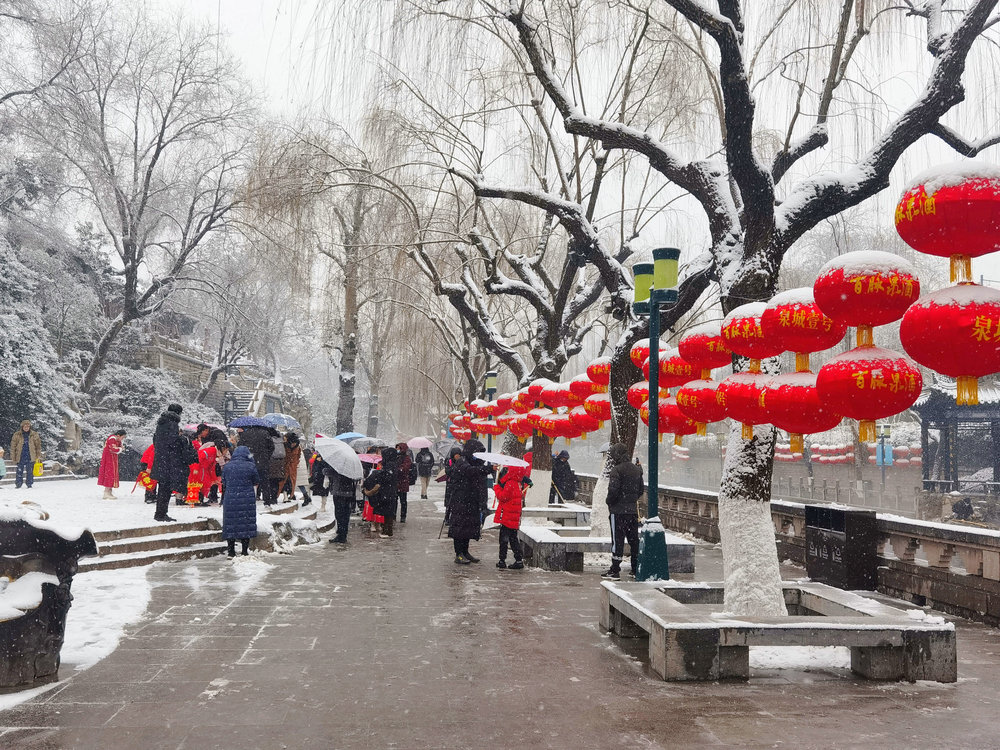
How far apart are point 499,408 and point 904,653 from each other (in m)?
16.0

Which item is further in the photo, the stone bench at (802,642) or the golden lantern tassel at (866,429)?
the stone bench at (802,642)

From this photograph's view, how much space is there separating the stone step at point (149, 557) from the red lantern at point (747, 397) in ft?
27.0

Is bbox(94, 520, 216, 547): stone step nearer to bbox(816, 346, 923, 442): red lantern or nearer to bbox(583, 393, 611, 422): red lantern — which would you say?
bbox(583, 393, 611, 422): red lantern

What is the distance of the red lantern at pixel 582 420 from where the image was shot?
15405mm

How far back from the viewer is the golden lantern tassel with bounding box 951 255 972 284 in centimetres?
474

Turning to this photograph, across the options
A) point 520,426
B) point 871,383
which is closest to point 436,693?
point 871,383

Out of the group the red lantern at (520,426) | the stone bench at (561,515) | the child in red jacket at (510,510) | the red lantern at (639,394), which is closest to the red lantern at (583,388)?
the child in red jacket at (510,510)

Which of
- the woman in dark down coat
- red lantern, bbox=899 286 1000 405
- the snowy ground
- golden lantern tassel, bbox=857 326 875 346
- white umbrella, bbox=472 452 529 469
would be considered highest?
golden lantern tassel, bbox=857 326 875 346

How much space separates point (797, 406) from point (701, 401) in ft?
6.30

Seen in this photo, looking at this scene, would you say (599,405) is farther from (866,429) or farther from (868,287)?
(868,287)

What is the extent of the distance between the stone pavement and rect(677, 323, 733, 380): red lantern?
2.79 meters

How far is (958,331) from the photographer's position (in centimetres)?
430

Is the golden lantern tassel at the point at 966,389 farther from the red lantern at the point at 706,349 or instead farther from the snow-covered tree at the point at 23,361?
the snow-covered tree at the point at 23,361

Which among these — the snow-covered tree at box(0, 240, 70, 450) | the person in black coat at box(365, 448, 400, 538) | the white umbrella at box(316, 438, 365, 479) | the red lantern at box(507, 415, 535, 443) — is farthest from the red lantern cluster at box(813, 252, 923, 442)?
the snow-covered tree at box(0, 240, 70, 450)
